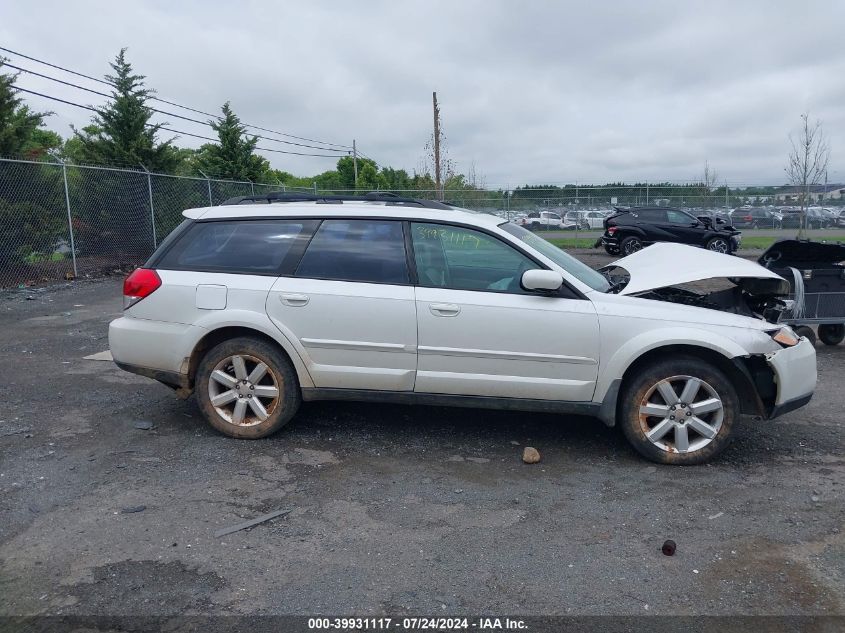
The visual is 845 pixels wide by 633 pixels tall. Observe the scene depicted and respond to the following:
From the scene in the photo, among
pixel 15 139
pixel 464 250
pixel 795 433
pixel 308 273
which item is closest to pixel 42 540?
pixel 308 273

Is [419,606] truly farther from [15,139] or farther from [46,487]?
[15,139]

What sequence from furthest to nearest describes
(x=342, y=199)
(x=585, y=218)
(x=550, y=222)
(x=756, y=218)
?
(x=756, y=218) → (x=550, y=222) → (x=585, y=218) → (x=342, y=199)

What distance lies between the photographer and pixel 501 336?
4.61 meters

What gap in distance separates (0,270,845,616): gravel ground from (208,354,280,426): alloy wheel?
216 mm

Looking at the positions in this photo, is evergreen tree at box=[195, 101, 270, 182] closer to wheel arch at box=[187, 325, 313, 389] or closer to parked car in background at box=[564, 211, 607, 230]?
parked car in background at box=[564, 211, 607, 230]

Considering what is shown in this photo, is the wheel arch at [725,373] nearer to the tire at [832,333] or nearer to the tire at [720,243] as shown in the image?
the tire at [832,333]

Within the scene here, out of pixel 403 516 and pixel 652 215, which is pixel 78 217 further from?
pixel 652 215

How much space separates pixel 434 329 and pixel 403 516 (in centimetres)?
130

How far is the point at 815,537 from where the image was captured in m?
3.67

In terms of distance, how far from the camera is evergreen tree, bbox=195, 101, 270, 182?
25250 millimetres

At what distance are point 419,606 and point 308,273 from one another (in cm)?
257

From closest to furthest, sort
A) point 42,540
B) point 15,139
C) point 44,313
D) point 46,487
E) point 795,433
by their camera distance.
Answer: point 42,540
point 46,487
point 795,433
point 44,313
point 15,139

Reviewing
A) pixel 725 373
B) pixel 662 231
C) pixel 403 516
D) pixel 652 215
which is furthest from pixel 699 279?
pixel 652 215

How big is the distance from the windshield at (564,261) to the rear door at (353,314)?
89 cm
